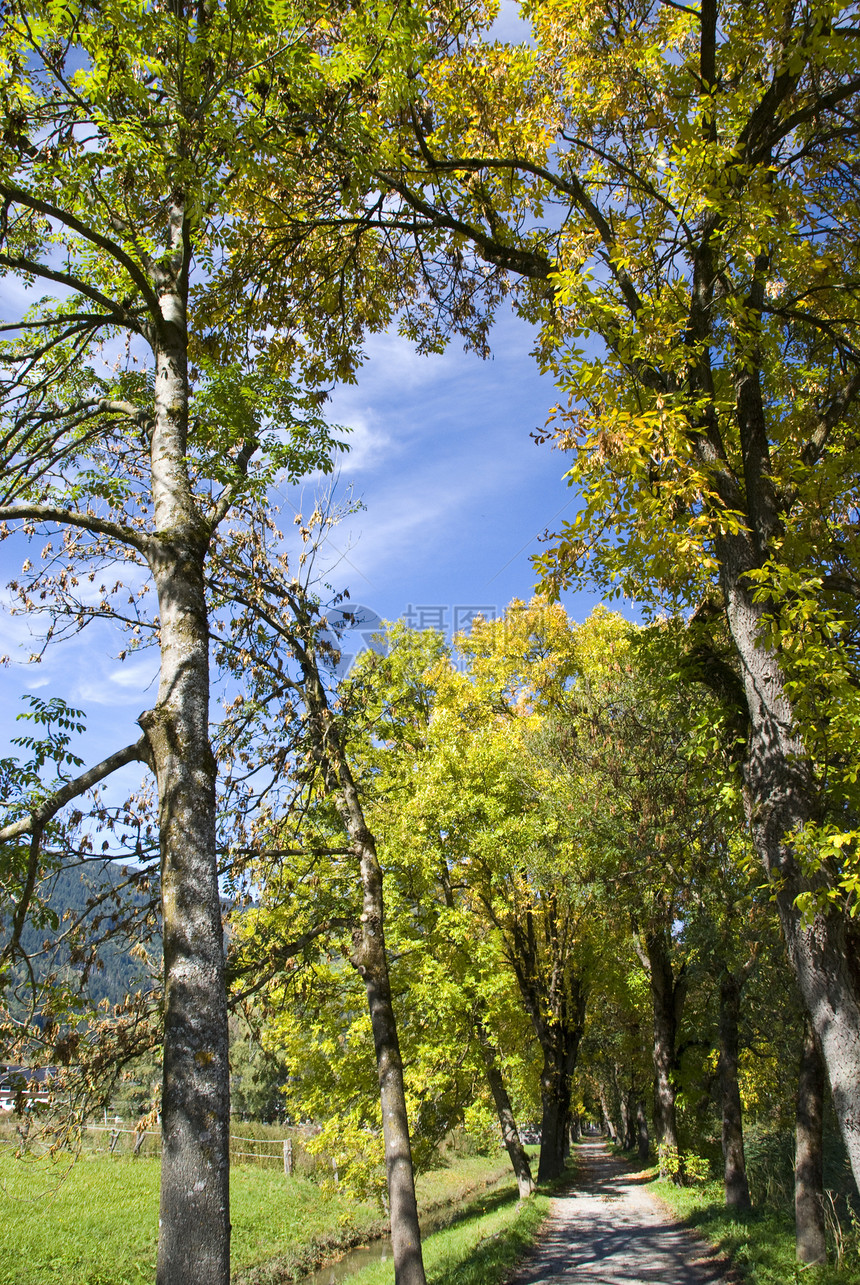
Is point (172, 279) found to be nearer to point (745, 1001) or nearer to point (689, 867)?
point (689, 867)

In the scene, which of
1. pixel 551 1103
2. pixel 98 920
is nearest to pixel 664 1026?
pixel 551 1103

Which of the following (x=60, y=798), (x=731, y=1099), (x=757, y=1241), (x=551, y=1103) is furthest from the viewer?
(x=551, y=1103)

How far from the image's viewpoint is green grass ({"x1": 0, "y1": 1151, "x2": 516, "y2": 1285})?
46.8ft

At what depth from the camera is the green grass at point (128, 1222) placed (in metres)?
14.3

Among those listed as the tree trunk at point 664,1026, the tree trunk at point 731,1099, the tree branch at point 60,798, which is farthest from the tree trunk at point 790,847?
the tree trunk at point 664,1026

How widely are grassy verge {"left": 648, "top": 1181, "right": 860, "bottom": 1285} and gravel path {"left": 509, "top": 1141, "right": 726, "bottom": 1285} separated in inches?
11.1

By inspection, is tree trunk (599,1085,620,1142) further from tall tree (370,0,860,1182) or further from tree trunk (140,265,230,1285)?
tree trunk (140,265,230,1285)

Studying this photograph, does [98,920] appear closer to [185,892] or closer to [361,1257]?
[185,892]

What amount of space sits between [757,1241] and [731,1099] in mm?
3304

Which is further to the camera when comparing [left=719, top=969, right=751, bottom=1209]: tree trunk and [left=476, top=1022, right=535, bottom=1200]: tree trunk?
[left=476, top=1022, right=535, bottom=1200]: tree trunk

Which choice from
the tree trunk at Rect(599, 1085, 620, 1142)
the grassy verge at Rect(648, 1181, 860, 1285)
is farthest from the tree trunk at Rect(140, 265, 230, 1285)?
the tree trunk at Rect(599, 1085, 620, 1142)

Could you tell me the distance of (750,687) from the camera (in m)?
→ 5.16

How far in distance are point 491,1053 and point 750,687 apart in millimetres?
11747

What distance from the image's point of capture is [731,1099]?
505 inches
